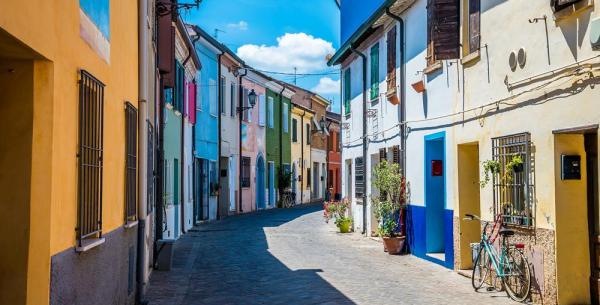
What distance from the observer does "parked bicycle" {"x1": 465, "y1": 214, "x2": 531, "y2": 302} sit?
9711 mm

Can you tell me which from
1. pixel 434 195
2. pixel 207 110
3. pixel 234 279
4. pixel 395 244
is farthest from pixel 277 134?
pixel 234 279

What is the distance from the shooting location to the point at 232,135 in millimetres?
31734

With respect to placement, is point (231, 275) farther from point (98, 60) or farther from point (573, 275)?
point (98, 60)

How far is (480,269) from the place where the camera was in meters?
10.7

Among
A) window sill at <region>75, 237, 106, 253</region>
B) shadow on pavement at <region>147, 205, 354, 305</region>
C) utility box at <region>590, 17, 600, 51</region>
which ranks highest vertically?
utility box at <region>590, 17, 600, 51</region>

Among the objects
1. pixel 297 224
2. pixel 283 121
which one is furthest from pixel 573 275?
pixel 283 121


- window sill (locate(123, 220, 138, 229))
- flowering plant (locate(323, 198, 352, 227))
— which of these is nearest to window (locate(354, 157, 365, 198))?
flowering plant (locate(323, 198, 352, 227))

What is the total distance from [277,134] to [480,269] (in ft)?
96.6

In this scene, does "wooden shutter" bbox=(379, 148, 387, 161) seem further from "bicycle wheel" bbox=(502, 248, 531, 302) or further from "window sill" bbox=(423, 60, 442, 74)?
"bicycle wheel" bbox=(502, 248, 531, 302)

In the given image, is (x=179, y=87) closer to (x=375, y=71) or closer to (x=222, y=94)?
(x=375, y=71)

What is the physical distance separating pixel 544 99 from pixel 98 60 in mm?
5426

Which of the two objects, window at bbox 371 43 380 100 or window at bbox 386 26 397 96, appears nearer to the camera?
window at bbox 386 26 397 96

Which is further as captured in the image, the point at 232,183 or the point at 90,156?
the point at 232,183

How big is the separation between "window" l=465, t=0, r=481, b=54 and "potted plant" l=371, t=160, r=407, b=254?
4.80 m
